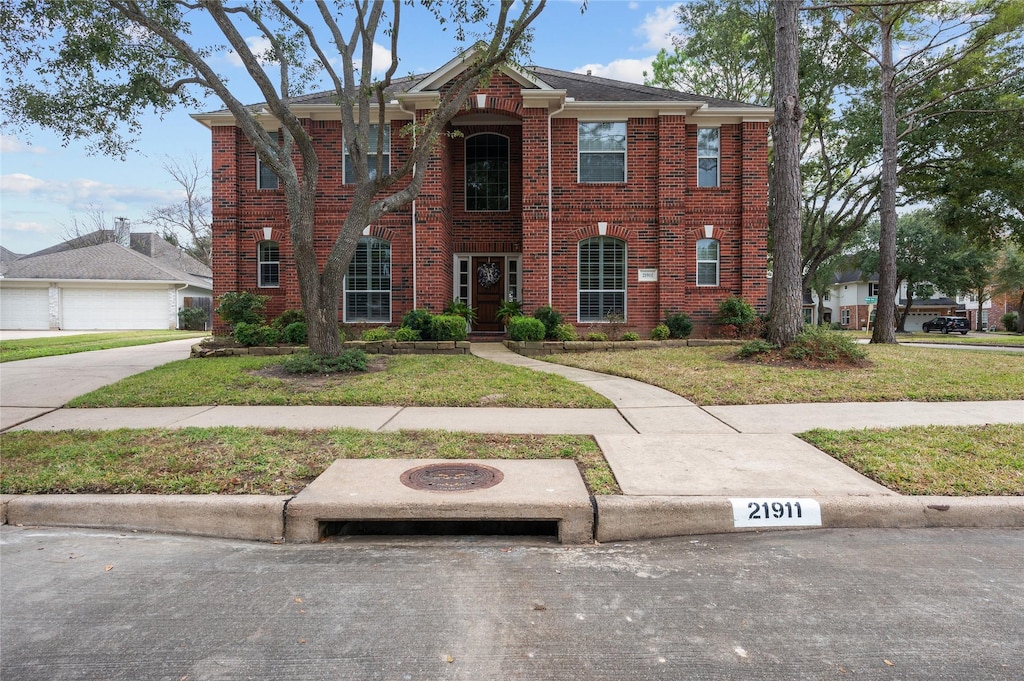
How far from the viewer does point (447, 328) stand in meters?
13.1

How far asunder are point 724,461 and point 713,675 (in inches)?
109

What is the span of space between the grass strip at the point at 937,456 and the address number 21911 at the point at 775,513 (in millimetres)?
837

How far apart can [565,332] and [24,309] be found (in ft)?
106

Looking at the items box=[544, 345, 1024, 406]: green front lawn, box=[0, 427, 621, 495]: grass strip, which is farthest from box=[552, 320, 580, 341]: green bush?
box=[0, 427, 621, 495]: grass strip

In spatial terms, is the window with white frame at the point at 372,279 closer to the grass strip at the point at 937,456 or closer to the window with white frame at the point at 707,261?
the window with white frame at the point at 707,261

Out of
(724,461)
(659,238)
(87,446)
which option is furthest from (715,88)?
(87,446)

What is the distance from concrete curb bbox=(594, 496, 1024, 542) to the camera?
12.5ft

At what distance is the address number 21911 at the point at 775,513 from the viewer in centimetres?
387

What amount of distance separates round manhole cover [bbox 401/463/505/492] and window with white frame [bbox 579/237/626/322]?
11274mm

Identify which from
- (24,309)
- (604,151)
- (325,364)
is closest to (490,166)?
(604,151)

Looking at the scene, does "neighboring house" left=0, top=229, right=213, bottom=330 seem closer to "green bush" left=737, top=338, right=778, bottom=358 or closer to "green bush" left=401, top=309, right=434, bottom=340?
"green bush" left=401, top=309, right=434, bottom=340

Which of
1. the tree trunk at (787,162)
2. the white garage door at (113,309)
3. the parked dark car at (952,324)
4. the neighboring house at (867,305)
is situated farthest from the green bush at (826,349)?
the neighboring house at (867,305)

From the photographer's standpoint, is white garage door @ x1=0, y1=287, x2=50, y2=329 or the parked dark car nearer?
white garage door @ x1=0, y1=287, x2=50, y2=329

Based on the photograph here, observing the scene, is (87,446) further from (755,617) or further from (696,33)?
(696,33)
